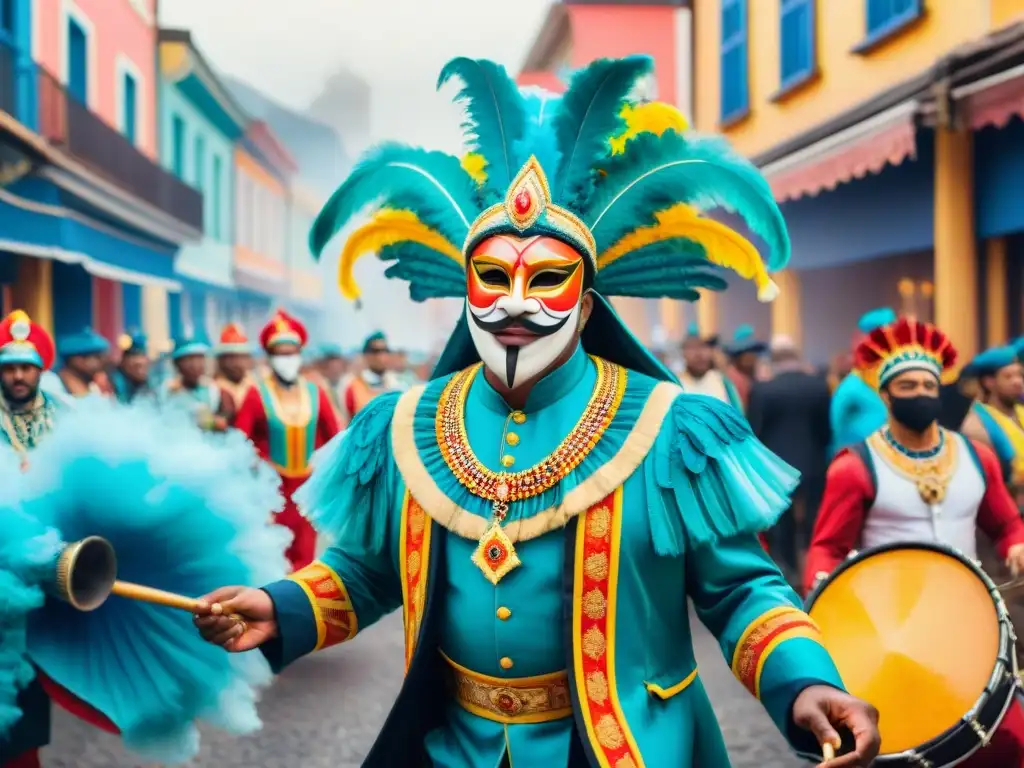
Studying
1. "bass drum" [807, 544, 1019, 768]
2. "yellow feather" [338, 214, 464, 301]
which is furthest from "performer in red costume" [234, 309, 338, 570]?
"yellow feather" [338, 214, 464, 301]

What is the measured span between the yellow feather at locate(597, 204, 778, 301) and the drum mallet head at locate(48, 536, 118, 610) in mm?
1310

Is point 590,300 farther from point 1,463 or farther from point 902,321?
point 902,321

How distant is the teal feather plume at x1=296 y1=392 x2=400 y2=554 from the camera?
2859 millimetres

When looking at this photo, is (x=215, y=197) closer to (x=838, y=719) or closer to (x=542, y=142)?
(x=542, y=142)

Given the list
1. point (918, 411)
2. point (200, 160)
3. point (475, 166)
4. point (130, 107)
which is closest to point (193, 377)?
point (918, 411)

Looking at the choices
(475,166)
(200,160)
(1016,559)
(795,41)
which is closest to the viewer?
(475,166)

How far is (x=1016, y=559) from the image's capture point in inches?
177

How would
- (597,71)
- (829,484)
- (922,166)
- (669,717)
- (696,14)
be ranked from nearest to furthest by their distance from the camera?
(669,717) < (597,71) < (829,484) < (922,166) < (696,14)

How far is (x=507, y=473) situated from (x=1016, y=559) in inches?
105

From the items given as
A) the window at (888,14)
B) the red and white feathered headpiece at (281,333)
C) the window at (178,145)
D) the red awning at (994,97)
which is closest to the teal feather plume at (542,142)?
the red and white feathered headpiece at (281,333)

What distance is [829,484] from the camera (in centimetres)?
480

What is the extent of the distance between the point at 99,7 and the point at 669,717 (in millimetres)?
18470

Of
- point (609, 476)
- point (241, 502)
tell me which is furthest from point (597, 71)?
point (241, 502)

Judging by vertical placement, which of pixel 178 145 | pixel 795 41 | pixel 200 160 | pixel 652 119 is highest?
pixel 200 160
